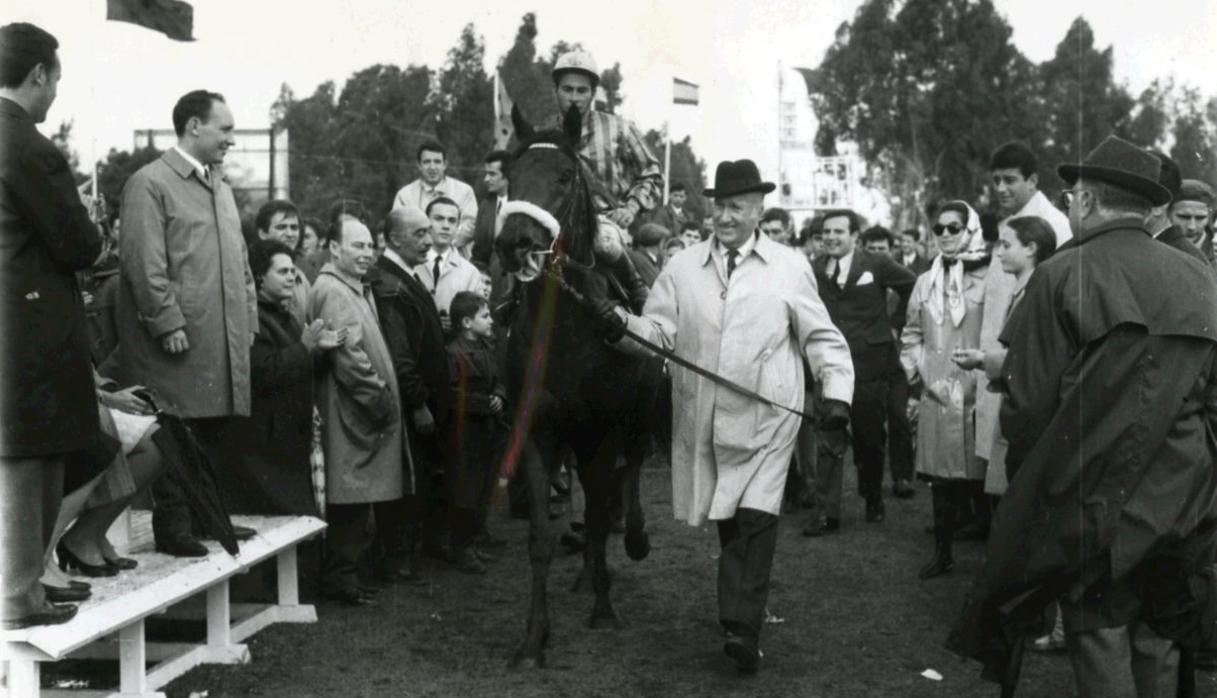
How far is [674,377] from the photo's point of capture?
650 cm

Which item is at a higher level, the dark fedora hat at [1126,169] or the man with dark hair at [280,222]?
the dark fedora hat at [1126,169]

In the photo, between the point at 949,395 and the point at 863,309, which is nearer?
the point at 949,395

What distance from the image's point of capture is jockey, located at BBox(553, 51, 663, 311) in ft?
23.3

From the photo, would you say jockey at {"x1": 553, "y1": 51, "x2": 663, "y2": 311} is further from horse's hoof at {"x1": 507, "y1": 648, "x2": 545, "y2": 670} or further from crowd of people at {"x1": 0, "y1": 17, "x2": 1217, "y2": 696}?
horse's hoof at {"x1": 507, "y1": 648, "x2": 545, "y2": 670}

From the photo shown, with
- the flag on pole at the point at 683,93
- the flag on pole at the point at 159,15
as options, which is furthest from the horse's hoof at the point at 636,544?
the flag on pole at the point at 683,93

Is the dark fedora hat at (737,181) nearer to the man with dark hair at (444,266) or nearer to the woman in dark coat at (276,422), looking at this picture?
the woman in dark coat at (276,422)

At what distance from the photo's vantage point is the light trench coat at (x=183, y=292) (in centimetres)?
615

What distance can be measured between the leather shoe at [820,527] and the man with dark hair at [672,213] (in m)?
4.20

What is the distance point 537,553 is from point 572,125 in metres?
2.13

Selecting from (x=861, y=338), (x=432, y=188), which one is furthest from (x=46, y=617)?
(x=861, y=338)

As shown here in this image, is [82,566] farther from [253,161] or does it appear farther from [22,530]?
[253,161]

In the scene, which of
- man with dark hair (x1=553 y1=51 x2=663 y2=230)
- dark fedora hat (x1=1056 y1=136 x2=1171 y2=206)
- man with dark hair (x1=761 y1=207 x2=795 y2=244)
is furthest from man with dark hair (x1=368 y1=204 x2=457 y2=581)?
man with dark hair (x1=761 y1=207 x2=795 y2=244)

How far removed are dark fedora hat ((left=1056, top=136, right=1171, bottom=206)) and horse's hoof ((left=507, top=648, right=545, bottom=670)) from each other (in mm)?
3243

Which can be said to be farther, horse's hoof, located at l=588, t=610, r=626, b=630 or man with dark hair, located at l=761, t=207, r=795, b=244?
man with dark hair, located at l=761, t=207, r=795, b=244
